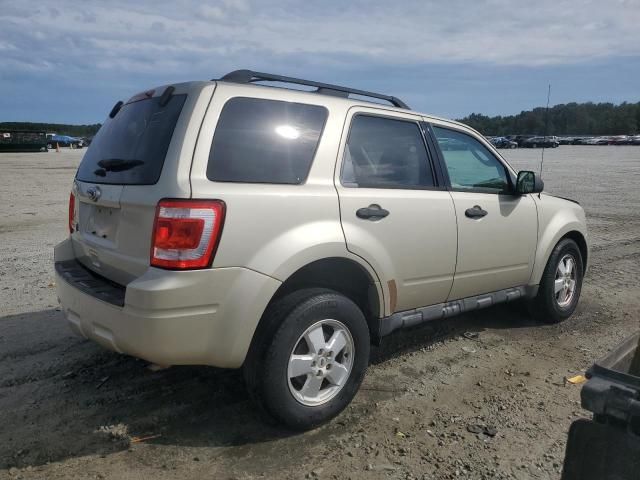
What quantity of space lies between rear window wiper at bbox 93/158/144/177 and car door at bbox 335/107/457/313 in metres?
1.18

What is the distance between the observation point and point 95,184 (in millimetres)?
3424

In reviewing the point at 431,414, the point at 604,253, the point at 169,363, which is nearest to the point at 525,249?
the point at 431,414

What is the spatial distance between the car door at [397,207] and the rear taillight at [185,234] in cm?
87

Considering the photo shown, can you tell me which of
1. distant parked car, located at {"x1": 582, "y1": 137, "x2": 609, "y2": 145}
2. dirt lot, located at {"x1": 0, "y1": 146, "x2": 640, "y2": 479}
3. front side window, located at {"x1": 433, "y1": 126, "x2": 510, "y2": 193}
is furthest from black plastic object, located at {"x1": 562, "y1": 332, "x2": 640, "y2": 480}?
distant parked car, located at {"x1": 582, "y1": 137, "x2": 609, "y2": 145}

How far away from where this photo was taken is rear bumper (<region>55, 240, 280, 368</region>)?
8.95 ft

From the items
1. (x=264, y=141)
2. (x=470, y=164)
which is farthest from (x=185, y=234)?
(x=470, y=164)

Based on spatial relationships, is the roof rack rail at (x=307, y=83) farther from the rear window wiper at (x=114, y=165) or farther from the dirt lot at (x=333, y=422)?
the dirt lot at (x=333, y=422)

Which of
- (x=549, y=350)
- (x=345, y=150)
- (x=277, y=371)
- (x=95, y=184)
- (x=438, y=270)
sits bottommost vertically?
(x=549, y=350)

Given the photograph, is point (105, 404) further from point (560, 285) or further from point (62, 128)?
point (62, 128)

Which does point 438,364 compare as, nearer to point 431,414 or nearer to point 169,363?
point 431,414

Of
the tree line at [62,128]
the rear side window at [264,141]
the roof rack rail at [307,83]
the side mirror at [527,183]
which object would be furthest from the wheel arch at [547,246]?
the tree line at [62,128]

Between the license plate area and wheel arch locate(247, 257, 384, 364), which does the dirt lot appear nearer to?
wheel arch locate(247, 257, 384, 364)

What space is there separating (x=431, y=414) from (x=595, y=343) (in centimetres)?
214

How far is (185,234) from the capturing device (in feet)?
9.04
